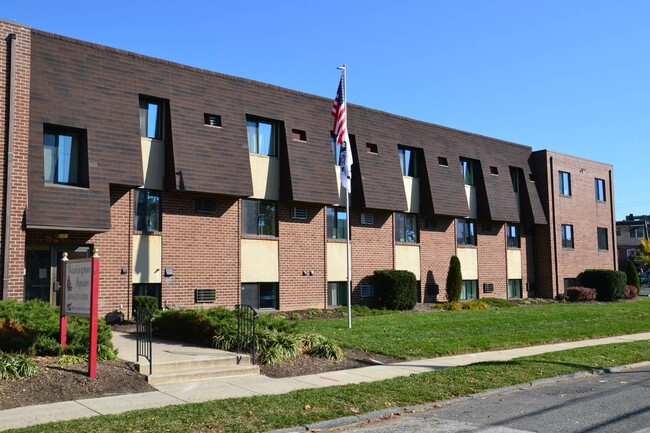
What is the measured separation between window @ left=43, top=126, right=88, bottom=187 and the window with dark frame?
84.0 feet

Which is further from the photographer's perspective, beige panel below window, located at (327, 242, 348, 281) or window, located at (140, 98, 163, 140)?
beige panel below window, located at (327, 242, 348, 281)

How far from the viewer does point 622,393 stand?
10.5 meters

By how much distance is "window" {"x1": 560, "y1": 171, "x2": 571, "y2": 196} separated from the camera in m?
35.3

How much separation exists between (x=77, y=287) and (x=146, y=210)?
9115 mm

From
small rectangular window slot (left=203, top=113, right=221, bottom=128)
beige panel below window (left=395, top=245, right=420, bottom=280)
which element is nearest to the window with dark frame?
beige panel below window (left=395, top=245, right=420, bottom=280)

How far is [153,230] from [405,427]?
Answer: 13.3 metres

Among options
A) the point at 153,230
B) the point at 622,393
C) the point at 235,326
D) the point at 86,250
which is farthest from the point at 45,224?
the point at 622,393

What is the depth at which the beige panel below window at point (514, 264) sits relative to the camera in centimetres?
3244

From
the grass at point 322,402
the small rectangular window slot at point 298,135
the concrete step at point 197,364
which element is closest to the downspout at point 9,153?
the concrete step at point 197,364

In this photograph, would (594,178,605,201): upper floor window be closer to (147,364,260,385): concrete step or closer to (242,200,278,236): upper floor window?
(242,200,278,236): upper floor window

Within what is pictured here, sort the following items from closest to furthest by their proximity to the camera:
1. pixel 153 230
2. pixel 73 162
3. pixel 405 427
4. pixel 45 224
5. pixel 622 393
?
pixel 405 427
pixel 622 393
pixel 45 224
pixel 73 162
pixel 153 230

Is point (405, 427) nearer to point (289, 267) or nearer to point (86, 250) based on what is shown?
point (86, 250)

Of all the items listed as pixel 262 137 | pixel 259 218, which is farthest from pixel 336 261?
pixel 262 137

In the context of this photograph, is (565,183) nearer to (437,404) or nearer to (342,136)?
(342,136)
